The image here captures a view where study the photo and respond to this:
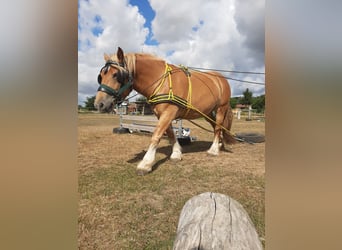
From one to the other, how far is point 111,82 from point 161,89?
30cm

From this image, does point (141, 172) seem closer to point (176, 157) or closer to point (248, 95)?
point (176, 157)

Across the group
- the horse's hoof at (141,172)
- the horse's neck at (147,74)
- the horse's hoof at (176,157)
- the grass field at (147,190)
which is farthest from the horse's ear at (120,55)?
the horse's hoof at (176,157)

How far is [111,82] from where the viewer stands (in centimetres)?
101

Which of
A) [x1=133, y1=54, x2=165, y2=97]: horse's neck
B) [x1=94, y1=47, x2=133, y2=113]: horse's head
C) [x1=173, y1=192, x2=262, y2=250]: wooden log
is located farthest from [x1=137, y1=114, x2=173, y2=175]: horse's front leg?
[x1=173, y1=192, x2=262, y2=250]: wooden log

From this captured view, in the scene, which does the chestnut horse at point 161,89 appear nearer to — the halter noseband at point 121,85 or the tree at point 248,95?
the halter noseband at point 121,85

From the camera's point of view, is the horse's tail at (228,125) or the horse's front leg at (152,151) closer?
the horse's front leg at (152,151)

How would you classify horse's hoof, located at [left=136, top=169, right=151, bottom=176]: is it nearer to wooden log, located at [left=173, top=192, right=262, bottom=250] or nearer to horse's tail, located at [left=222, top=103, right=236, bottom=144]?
wooden log, located at [left=173, top=192, right=262, bottom=250]

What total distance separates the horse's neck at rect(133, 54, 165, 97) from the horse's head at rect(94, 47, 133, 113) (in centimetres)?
13

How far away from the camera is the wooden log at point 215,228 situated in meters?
0.44

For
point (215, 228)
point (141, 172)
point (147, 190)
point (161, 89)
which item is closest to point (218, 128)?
point (161, 89)

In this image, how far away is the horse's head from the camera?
98 cm
